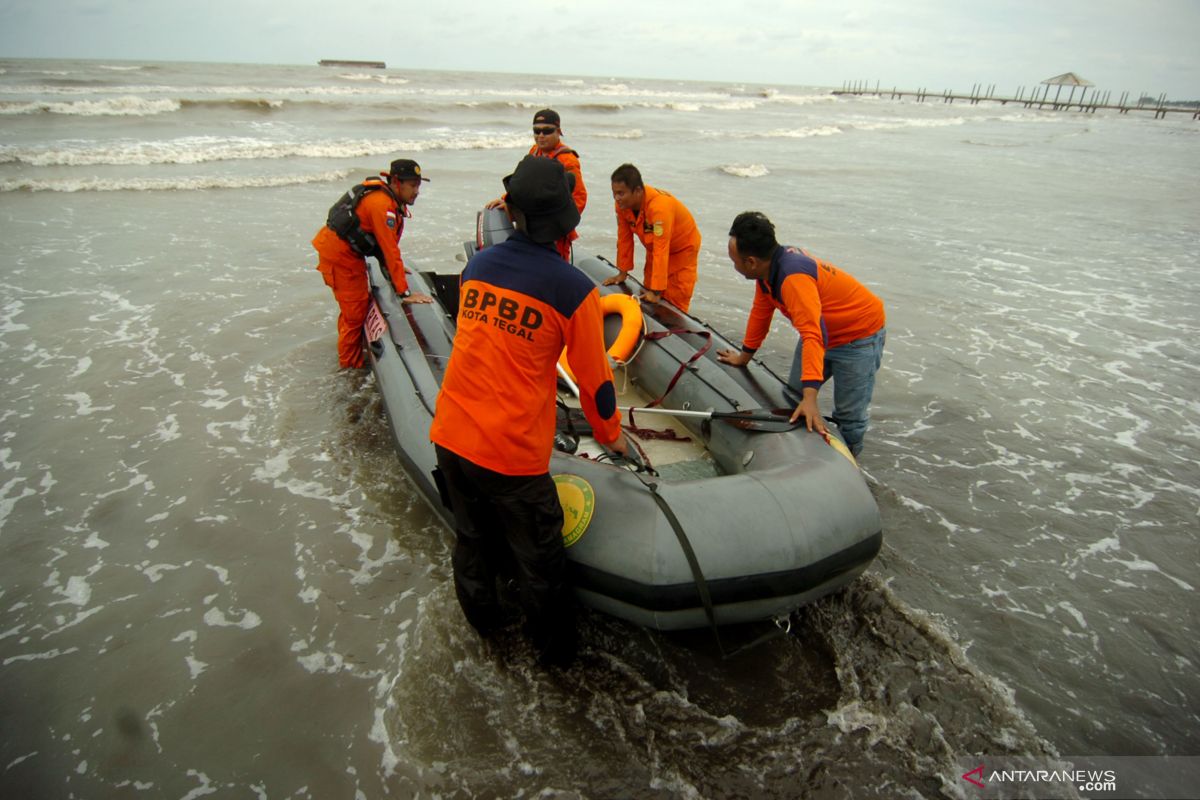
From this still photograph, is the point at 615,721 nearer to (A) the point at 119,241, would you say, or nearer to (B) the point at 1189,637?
(B) the point at 1189,637

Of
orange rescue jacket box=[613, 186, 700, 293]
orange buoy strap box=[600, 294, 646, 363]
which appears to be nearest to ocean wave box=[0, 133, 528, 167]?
orange rescue jacket box=[613, 186, 700, 293]

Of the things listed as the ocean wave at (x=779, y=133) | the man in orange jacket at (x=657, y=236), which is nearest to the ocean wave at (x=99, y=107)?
the ocean wave at (x=779, y=133)

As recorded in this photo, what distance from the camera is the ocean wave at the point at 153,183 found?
1052 cm

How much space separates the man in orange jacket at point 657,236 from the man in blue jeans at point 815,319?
105 centimetres

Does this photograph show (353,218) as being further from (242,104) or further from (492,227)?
(242,104)

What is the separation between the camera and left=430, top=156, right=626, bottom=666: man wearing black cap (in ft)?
6.30

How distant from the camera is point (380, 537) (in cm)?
342

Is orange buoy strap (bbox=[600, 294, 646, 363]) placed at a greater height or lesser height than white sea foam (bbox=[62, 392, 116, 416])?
greater

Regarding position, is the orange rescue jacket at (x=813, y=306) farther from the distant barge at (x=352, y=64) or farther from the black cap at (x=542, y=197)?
the distant barge at (x=352, y=64)

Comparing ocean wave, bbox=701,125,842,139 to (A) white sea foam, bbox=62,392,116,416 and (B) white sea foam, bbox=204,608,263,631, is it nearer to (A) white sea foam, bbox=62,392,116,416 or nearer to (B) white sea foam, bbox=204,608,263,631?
(A) white sea foam, bbox=62,392,116,416

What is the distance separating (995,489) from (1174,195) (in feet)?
47.8

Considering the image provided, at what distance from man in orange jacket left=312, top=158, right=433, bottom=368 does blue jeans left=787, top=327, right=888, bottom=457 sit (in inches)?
116

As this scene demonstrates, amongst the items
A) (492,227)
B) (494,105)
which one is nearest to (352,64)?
(494,105)

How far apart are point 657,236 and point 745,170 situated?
1135cm
